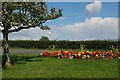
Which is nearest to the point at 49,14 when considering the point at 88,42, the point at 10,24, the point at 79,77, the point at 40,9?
the point at 40,9

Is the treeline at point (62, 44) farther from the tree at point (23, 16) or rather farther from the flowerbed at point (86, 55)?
the tree at point (23, 16)

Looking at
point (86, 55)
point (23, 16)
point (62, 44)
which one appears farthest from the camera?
point (62, 44)

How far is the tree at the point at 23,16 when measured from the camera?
14.2 meters

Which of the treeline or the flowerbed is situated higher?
the flowerbed

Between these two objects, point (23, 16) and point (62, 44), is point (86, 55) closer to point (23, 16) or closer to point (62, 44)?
point (23, 16)

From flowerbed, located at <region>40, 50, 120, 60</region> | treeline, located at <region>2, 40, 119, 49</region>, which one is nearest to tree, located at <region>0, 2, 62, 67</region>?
flowerbed, located at <region>40, 50, 120, 60</region>

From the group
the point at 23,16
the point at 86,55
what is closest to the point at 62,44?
the point at 86,55

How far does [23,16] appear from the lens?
14.5 m

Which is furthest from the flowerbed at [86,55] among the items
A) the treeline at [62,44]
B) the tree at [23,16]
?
the treeline at [62,44]

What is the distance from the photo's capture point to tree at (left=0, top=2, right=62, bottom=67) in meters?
14.2

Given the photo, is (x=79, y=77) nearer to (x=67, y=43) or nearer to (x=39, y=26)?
(x=39, y=26)

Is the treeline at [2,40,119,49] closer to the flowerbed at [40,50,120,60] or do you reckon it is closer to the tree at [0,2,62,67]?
the flowerbed at [40,50,120,60]

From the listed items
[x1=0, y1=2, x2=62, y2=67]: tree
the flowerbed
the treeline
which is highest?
[x1=0, y1=2, x2=62, y2=67]: tree

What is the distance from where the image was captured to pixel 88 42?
36281 mm
